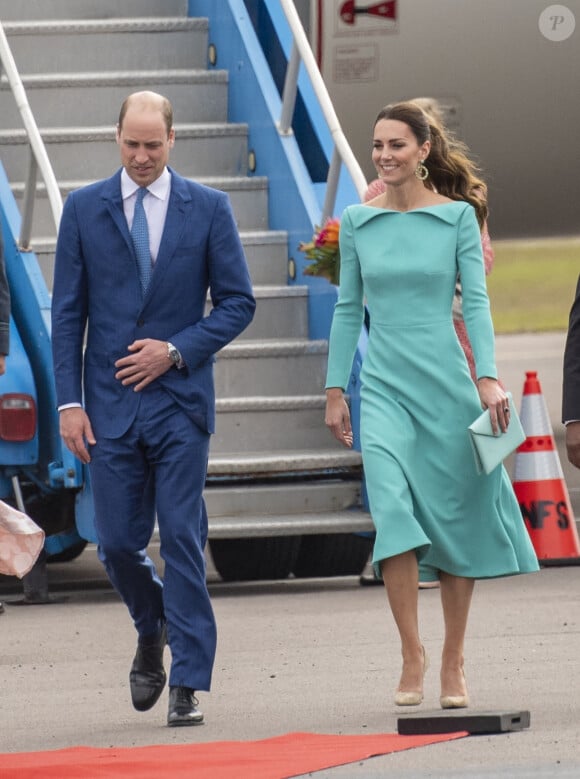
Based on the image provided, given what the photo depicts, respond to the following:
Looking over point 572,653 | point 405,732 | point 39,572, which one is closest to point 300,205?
point 39,572

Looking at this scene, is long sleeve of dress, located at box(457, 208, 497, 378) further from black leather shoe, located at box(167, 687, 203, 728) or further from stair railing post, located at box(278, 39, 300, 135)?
stair railing post, located at box(278, 39, 300, 135)

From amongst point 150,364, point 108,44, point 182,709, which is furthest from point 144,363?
point 108,44

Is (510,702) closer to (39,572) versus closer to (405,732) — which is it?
(405,732)

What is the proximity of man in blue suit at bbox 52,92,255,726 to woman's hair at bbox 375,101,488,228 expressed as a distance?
0.57 metres

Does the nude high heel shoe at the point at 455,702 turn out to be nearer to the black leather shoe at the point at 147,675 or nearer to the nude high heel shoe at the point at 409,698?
the nude high heel shoe at the point at 409,698

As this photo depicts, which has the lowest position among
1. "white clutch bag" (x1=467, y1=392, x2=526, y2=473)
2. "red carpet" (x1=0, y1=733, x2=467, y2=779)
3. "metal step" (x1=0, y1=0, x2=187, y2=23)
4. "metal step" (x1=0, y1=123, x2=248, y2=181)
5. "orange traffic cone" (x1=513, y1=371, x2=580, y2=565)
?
"orange traffic cone" (x1=513, y1=371, x2=580, y2=565)

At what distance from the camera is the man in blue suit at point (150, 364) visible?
5.11m

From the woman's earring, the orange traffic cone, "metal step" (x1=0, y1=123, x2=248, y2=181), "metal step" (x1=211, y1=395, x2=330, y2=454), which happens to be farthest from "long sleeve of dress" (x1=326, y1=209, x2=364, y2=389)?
"metal step" (x1=0, y1=123, x2=248, y2=181)

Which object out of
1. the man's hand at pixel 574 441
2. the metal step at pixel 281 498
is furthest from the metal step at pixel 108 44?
the man's hand at pixel 574 441

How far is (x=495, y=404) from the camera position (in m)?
5.12

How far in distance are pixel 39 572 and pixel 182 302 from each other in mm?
2779

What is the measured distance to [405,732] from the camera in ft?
15.5

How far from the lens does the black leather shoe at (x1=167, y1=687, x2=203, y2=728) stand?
509 centimetres

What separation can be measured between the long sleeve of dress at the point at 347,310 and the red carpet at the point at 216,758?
109 centimetres
